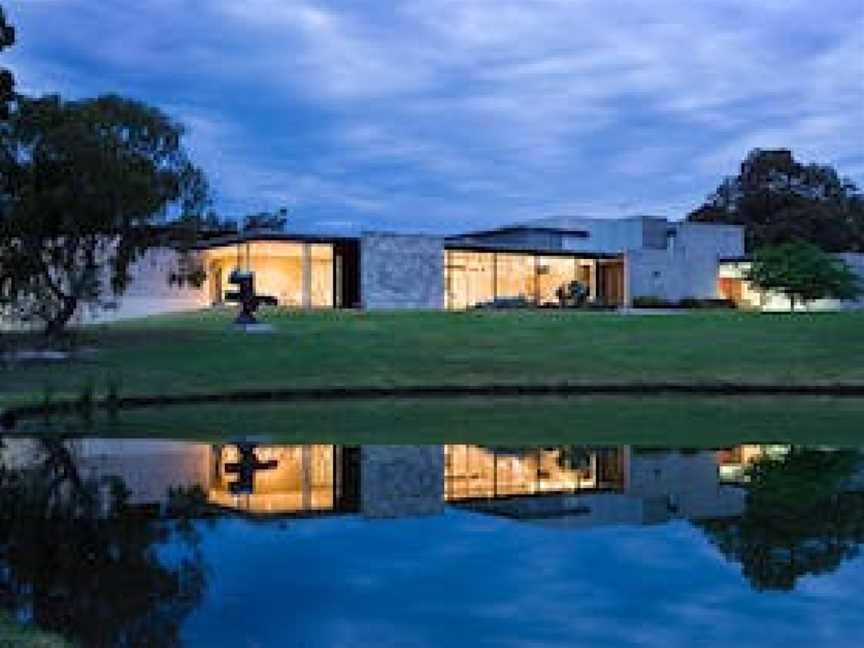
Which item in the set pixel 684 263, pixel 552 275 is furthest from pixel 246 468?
pixel 684 263

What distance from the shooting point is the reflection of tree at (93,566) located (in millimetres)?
8008

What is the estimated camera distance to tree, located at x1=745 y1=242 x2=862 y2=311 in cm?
6494

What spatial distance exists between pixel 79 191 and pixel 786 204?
243 ft

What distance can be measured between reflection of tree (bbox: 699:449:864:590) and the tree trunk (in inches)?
1018

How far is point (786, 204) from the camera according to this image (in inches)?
3861

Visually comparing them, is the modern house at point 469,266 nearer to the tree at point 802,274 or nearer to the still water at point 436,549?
the tree at point 802,274

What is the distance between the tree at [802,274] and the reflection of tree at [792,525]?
50634mm

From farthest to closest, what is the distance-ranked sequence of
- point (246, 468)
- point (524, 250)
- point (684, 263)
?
1. point (684, 263)
2. point (524, 250)
3. point (246, 468)

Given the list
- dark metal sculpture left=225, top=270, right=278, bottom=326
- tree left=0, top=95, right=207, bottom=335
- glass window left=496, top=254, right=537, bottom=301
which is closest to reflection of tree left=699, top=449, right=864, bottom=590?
tree left=0, top=95, right=207, bottom=335

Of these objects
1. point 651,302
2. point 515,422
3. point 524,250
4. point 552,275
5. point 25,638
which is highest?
point 524,250

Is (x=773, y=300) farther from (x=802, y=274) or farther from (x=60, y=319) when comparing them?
(x=60, y=319)

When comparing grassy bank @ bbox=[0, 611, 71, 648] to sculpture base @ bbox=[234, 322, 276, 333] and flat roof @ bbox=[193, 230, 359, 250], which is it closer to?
sculpture base @ bbox=[234, 322, 276, 333]

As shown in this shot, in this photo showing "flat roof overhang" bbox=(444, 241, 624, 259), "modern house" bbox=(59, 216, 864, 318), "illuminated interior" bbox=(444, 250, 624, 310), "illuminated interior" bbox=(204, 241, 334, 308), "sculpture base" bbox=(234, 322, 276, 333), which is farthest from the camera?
"illuminated interior" bbox=(444, 250, 624, 310)

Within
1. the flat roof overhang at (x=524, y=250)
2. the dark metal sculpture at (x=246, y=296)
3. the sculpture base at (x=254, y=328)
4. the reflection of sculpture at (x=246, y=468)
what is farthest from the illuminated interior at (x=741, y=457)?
the flat roof overhang at (x=524, y=250)
